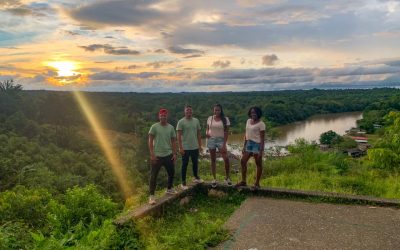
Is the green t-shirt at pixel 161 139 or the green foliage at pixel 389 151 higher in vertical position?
the green t-shirt at pixel 161 139

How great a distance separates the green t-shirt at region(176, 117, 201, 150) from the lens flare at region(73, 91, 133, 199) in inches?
987

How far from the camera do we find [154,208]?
6125mm

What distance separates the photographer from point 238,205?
680 centimetres

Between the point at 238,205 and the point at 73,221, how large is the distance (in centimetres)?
276

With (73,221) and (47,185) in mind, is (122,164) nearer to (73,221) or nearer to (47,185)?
(47,185)

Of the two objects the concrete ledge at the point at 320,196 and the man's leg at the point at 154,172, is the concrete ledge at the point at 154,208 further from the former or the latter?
the concrete ledge at the point at 320,196

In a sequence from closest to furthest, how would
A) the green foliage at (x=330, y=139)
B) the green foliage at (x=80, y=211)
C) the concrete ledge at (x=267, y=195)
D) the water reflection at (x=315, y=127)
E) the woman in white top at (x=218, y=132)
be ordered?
the green foliage at (x=80, y=211), the concrete ledge at (x=267, y=195), the woman in white top at (x=218, y=132), the green foliage at (x=330, y=139), the water reflection at (x=315, y=127)

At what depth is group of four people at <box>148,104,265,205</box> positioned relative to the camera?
640cm

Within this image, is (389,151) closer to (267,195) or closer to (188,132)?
(267,195)

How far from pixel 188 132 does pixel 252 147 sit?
3.88 feet

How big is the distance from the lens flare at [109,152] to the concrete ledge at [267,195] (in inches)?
970

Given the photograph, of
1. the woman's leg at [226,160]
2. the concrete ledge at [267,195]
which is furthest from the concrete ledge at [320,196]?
the woman's leg at [226,160]

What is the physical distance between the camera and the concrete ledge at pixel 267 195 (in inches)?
238

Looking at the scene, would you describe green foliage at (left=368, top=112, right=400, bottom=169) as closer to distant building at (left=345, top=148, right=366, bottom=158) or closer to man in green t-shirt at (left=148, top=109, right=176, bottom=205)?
man in green t-shirt at (left=148, top=109, right=176, bottom=205)
